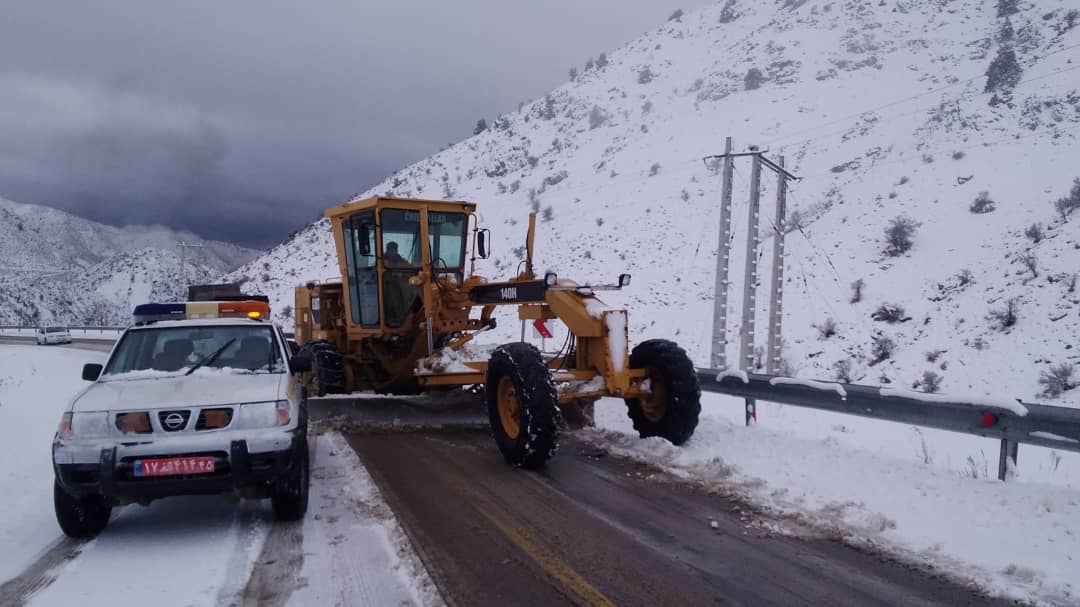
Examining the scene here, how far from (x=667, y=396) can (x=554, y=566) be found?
3.75 meters

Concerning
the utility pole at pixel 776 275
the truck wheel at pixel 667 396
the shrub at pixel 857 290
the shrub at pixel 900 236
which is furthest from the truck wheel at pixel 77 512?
the shrub at pixel 900 236

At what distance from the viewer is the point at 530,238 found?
992 centimetres

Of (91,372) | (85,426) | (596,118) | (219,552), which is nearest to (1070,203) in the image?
(219,552)

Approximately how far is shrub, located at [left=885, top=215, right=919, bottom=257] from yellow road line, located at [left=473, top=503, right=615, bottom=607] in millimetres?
19530

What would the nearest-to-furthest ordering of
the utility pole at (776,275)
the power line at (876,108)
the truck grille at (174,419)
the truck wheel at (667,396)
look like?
the truck grille at (174,419)
the truck wheel at (667,396)
the utility pole at (776,275)
the power line at (876,108)

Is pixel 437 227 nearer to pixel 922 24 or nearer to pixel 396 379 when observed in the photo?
pixel 396 379

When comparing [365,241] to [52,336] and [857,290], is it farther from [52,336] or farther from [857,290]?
[52,336]

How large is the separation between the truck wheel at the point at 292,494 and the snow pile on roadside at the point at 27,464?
1630 millimetres

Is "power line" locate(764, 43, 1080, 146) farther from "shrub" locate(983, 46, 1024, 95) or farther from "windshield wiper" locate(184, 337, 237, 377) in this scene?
"windshield wiper" locate(184, 337, 237, 377)

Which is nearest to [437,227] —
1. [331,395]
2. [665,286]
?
[331,395]

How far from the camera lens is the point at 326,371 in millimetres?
11234

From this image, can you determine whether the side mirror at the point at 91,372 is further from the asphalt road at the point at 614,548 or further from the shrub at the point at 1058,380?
the shrub at the point at 1058,380

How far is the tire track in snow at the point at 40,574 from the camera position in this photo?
439 centimetres

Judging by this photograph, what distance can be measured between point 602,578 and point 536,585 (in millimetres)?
430
